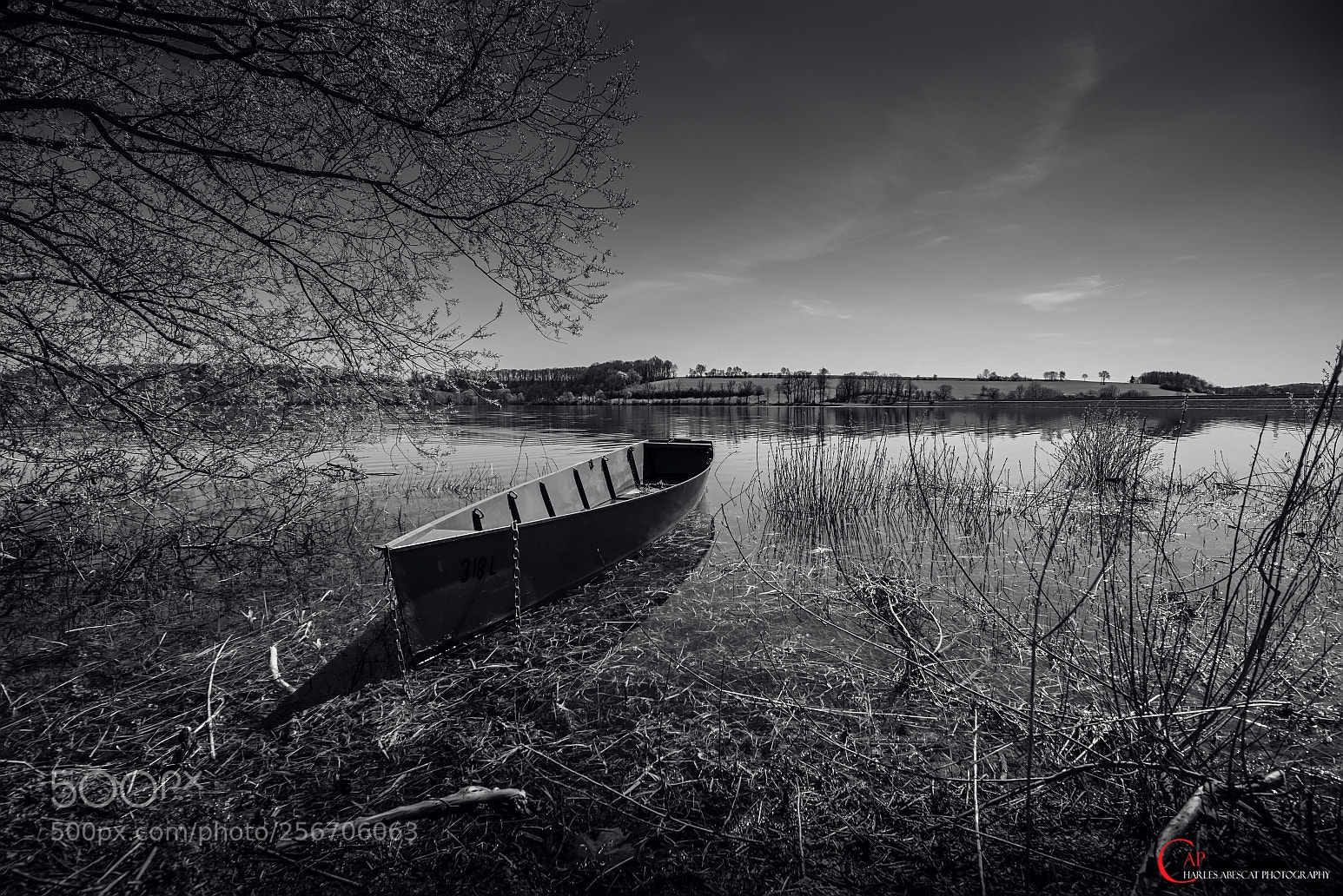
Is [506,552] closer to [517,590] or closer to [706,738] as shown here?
[517,590]

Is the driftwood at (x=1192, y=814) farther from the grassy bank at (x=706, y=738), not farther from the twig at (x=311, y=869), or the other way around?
the twig at (x=311, y=869)

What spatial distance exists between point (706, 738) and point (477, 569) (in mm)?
2388

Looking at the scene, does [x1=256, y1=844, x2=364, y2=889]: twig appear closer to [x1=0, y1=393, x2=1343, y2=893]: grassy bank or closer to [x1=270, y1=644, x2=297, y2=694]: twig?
[x1=0, y1=393, x2=1343, y2=893]: grassy bank

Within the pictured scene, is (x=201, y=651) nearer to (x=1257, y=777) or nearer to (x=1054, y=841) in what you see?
(x=1054, y=841)

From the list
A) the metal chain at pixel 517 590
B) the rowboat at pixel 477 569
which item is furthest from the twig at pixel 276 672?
the metal chain at pixel 517 590

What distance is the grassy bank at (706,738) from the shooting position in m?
2.31

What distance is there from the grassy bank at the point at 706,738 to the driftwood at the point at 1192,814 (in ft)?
0.20

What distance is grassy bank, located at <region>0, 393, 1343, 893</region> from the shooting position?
91.0 inches

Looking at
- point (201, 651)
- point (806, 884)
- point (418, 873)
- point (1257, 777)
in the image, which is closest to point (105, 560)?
point (201, 651)

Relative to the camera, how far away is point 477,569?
455 centimetres

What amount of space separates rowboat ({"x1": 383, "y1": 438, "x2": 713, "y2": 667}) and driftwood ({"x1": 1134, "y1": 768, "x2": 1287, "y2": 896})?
4.26 m

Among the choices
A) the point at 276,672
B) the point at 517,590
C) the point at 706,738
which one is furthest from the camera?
the point at 517,590

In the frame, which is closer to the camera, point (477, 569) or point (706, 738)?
point (706, 738)

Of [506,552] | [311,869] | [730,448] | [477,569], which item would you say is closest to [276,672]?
[477,569]
